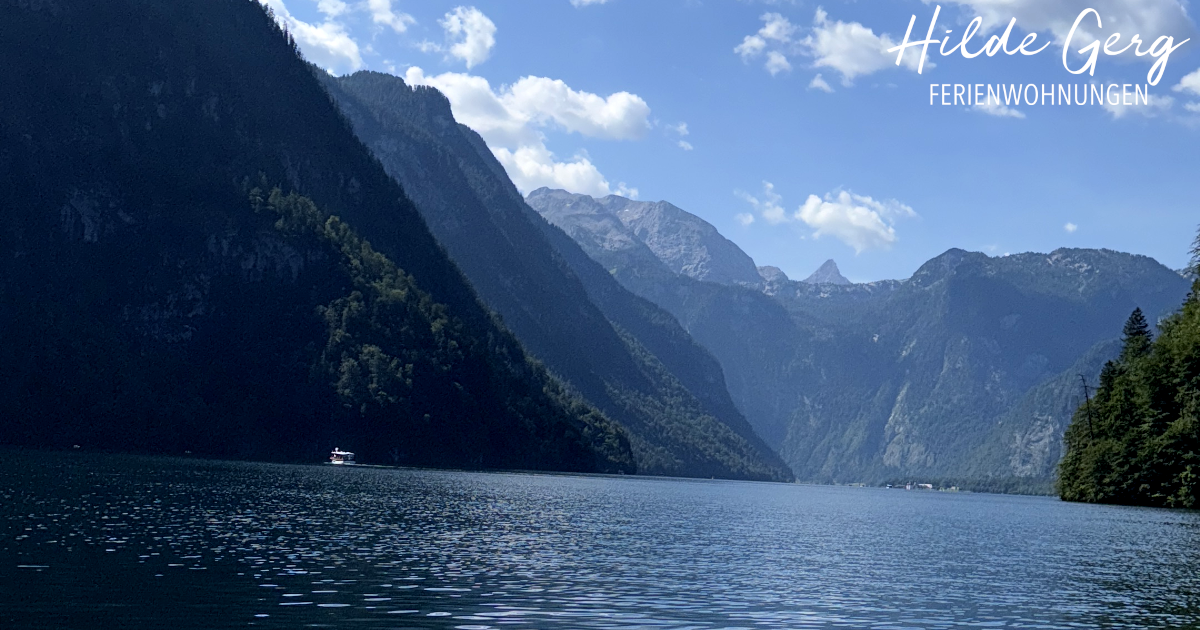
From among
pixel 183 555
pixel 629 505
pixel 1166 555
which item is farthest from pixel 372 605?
pixel 629 505

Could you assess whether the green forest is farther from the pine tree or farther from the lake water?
the lake water

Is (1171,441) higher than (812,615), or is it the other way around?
(1171,441)

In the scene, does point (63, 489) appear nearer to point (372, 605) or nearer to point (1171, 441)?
point (372, 605)

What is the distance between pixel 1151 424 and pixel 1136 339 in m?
39.5

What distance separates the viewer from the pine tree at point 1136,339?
170875mm

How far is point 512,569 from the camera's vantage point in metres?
53.1

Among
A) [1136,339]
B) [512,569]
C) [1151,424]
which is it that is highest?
[1136,339]

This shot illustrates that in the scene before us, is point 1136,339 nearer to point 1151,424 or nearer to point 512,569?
point 1151,424

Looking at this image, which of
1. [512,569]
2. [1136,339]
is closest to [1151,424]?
[1136,339]

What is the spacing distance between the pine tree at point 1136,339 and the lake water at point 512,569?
76820mm

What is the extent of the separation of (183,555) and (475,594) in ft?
50.1

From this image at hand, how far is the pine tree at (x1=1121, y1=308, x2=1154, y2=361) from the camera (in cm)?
17088

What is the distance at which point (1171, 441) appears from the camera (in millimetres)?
134125

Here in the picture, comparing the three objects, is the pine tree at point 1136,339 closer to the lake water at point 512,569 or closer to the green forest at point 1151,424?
the green forest at point 1151,424
